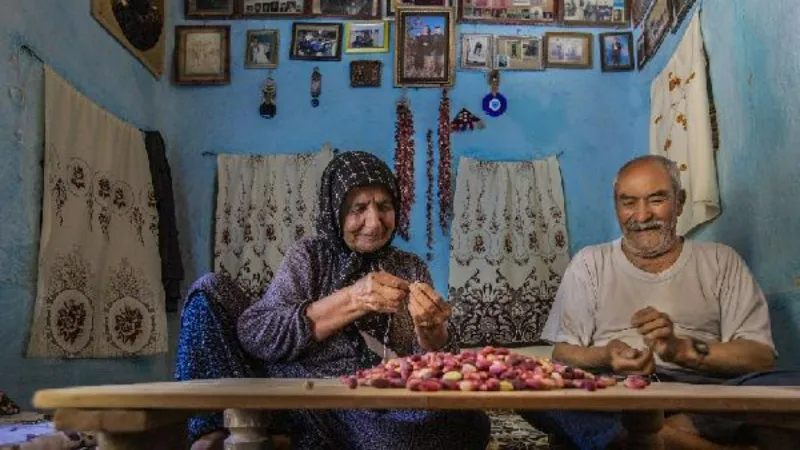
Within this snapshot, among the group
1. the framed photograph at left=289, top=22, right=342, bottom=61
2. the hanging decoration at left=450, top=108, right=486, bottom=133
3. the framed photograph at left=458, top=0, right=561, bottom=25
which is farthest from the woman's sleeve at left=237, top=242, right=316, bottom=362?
the framed photograph at left=458, top=0, right=561, bottom=25

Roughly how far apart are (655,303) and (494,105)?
2721 millimetres

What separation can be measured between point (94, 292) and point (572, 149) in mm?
3111

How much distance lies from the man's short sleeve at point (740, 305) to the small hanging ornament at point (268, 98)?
3333mm

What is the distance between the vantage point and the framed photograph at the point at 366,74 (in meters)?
5.43

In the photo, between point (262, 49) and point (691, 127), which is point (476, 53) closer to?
point (262, 49)

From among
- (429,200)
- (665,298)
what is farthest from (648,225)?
(429,200)

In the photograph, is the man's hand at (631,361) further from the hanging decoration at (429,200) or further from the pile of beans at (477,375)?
the hanging decoration at (429,200)

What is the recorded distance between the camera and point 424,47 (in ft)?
17.9

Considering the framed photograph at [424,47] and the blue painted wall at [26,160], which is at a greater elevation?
the framed photograph at [424,47]

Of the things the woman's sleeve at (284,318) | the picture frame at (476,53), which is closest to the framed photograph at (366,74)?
the picture frame at (476,53)

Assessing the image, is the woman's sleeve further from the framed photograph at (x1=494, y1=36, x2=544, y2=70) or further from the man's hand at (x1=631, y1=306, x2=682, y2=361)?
the framed photograph at (x1=494, y1=36, x2=544, y2=70)

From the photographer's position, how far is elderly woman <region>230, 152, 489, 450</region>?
2221mm

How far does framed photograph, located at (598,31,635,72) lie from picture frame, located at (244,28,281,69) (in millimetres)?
2202

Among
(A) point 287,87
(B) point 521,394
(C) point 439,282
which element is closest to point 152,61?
(A) point 287,87
